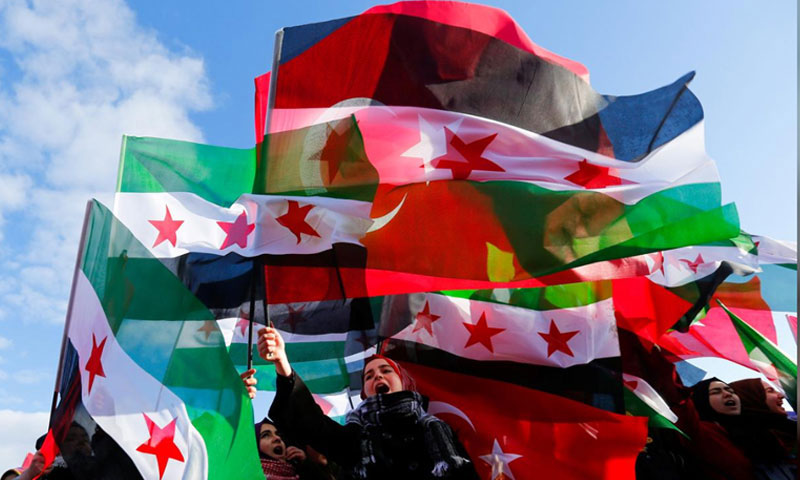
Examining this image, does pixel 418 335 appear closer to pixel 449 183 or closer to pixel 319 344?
pixel 319 344

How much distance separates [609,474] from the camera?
6293 mm

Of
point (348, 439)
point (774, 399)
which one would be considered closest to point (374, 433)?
point (348, 439)

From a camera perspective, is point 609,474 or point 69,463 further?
point 609,474

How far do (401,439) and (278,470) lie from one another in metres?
1.13

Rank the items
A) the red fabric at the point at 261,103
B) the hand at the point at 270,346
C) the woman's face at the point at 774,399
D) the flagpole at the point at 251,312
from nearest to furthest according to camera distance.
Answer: the hand at the point at 270,346 → the flagpole at the point at 251,312 → the woman's face at the point at 774,399 → the red fabric at the point at 261,103

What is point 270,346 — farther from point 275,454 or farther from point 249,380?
point 275,454

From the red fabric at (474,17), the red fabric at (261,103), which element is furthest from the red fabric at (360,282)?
the red fabric at (474,17)

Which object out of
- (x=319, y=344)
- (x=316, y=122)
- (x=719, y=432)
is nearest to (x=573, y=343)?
(x=719, y=432)

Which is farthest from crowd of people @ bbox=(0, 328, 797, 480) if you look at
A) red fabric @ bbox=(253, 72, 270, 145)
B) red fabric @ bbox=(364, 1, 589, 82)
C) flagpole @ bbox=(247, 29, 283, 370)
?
red fabric @ bbox=(364, 1, 589, 82)

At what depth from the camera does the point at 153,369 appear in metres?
5.53

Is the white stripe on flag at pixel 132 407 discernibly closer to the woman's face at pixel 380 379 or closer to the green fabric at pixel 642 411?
the woman's face at pixel 380 379

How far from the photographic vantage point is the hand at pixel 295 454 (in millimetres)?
6516

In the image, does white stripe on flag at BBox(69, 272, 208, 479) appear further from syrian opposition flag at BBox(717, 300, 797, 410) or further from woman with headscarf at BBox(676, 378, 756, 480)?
syrian opposition flag at BBox(717, 300, 797, 410)

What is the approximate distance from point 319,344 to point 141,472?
255cm
